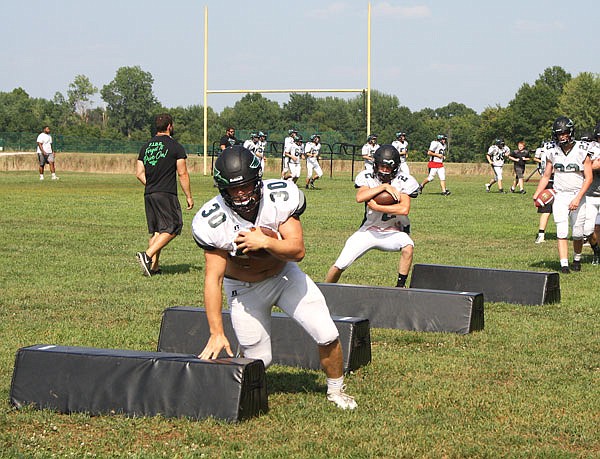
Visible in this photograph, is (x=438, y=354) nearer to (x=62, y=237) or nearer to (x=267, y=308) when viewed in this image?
(x=267, y=308)

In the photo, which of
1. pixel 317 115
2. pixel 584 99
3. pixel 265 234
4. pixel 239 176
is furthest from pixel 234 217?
pixel 317 115

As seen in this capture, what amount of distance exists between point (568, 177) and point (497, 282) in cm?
251

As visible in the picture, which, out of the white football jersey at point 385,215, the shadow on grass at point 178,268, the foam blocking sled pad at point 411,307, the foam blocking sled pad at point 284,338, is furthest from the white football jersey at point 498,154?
the foam blocking sled pad at point 284,338

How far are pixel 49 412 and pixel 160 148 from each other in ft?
20.9

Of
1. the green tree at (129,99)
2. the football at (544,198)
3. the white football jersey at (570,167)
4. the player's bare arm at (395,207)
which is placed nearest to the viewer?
the player's bare arm at (395,207)

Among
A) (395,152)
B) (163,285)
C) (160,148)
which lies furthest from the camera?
(160,148)

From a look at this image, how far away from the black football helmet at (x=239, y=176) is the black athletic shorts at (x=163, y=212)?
252 inches

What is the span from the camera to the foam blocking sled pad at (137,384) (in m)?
5.18

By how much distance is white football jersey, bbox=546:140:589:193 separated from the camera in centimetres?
1123

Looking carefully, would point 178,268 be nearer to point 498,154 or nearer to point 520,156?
point 520,156

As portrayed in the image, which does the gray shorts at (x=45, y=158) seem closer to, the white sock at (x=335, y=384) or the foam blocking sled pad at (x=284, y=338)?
the foam blocking sled pad at (x=284, y=338)

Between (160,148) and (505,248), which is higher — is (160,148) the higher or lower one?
the higher one

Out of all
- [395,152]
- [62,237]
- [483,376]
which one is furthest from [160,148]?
[483,376]

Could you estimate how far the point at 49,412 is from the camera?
542 centimetres
